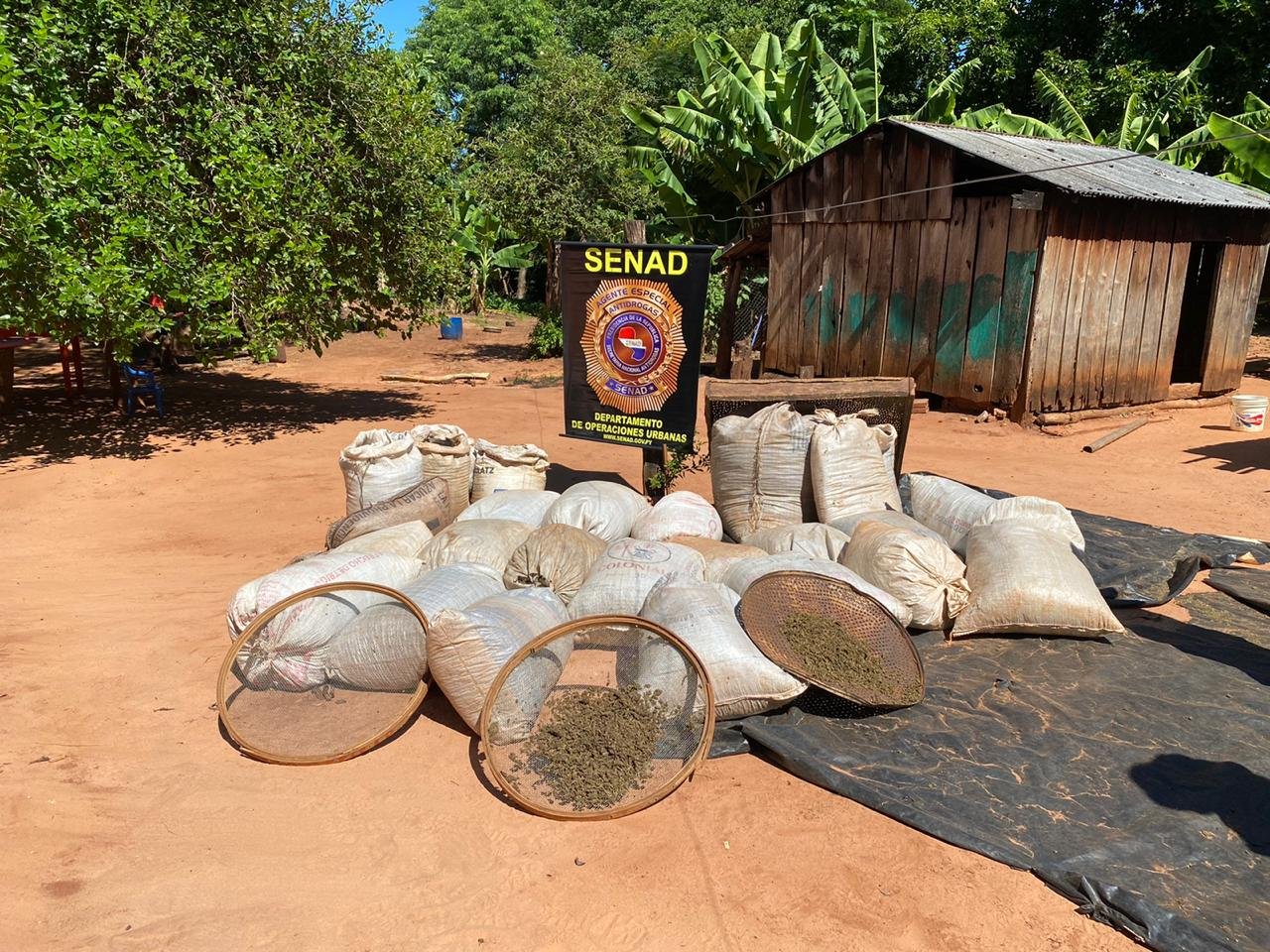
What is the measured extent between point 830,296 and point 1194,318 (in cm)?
579

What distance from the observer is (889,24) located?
70.3ft

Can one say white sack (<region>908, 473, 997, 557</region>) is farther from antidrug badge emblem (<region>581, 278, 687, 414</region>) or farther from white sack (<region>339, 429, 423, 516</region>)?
white sack (<region>339, 429, 423, 516</region>)

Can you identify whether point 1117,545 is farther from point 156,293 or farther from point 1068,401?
point 156,293

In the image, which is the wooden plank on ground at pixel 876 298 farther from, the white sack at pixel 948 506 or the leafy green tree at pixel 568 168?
the white sack at pixel 948 506

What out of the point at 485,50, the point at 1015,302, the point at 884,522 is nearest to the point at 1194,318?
the point at 1015,302

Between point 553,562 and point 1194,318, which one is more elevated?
point 1194,318

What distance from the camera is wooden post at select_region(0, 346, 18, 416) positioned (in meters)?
11.0

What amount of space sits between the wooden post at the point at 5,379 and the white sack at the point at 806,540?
32.6 feet

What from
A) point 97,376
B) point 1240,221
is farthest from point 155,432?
point 1240,221

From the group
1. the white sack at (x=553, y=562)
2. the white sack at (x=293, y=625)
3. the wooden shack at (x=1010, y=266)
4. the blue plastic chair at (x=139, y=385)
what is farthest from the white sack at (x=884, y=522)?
the blue plastic chair at (x=139, y=385)

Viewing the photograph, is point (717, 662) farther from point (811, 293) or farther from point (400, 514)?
point (811, 293)

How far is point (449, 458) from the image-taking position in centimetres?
644

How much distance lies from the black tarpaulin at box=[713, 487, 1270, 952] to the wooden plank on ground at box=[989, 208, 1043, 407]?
6349 millimetres

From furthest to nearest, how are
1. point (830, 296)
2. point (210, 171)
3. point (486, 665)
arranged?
point (830, 296) → point (210, 171) → point (486, 665)
